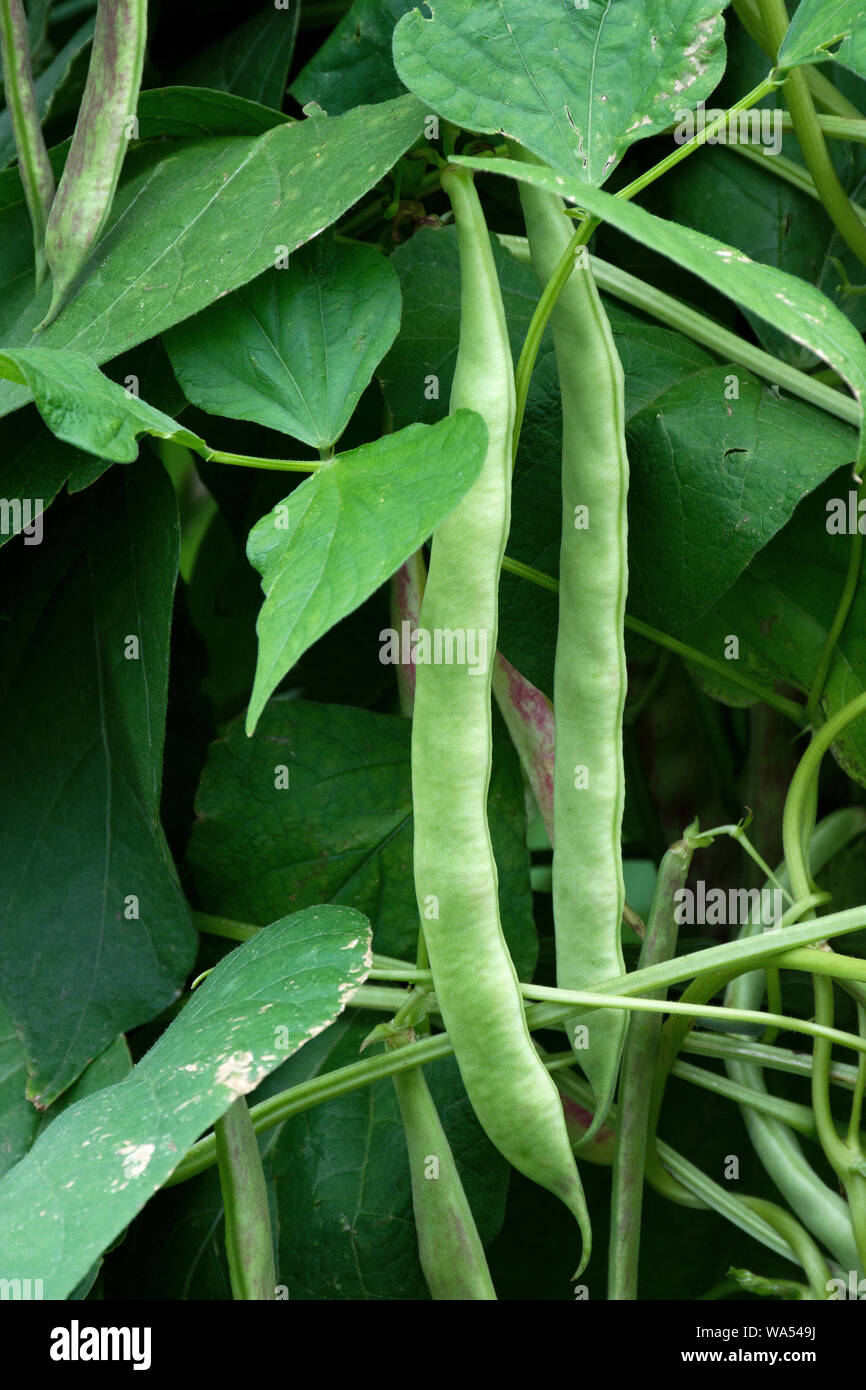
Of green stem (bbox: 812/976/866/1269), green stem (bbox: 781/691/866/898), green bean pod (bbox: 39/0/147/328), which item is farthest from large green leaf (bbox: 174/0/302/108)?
green stem (bbox: 812/976/866/1269)

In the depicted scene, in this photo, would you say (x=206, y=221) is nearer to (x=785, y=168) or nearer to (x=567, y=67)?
(x=567, y=67)

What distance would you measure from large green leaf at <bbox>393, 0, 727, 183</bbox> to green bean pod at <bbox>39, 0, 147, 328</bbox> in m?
0.15

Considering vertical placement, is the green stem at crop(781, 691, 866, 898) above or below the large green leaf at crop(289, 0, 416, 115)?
below

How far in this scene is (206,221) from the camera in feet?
Answer: 1.77

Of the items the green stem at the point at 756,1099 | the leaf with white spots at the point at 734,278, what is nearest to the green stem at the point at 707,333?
the leaf with white spots at the point at 734,278

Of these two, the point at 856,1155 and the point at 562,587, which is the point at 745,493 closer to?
the point at 562,587

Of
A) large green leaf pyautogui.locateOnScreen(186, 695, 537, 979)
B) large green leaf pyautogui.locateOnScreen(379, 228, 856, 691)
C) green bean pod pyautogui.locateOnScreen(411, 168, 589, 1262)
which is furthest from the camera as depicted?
large green leaf pyautogui.locateOnScreen(186, 695, 537, 979)

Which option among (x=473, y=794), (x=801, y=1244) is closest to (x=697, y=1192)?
(x=801, y=1244)

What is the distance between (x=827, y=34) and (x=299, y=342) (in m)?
0.24

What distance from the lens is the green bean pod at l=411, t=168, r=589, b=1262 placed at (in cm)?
46

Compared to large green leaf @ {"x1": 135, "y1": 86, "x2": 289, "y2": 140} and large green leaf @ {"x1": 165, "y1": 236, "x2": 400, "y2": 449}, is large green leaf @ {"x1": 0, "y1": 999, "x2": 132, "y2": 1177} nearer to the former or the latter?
large green leaf @ {"x1": 165, "y1": 236, "x2": 400, "y2": 449}

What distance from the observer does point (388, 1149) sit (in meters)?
0.60

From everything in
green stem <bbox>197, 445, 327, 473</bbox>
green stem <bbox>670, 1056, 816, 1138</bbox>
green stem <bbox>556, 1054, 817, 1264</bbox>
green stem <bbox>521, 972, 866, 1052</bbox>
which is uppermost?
green stem <bbox>197, 445, 327, 473</bbox>
